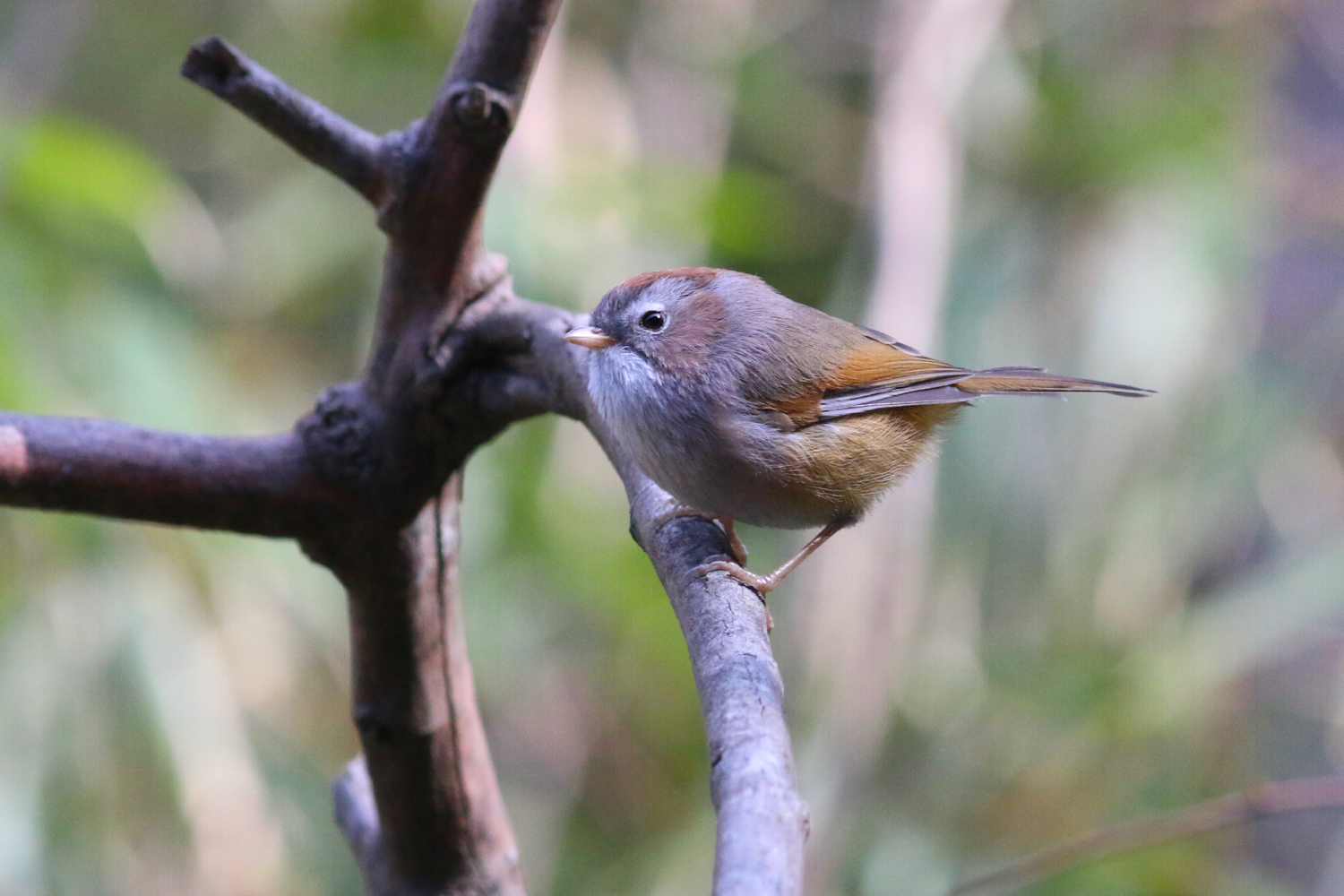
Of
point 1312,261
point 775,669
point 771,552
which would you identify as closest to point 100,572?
point 771,552

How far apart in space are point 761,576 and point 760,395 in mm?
361

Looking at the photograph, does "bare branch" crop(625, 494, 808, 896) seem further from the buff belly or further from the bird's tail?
the bird's tail

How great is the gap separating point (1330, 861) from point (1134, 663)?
6.07 feet

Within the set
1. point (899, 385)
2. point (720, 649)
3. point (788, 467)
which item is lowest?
point (720, 649)

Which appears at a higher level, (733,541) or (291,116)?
(291,116)

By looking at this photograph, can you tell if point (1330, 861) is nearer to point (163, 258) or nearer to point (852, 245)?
point (852, 245)

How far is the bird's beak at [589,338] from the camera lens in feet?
7.04

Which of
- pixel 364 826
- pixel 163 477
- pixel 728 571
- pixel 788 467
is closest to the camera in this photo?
pixel 728 571

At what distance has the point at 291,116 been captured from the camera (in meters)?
1.96

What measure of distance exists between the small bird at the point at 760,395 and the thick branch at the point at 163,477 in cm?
56

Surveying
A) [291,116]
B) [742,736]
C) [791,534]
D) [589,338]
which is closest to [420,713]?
[589,338]

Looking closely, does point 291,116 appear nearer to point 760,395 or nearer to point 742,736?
point 760,395

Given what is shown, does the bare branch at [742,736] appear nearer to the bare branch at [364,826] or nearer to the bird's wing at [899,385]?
the bird's wing at [899,385]

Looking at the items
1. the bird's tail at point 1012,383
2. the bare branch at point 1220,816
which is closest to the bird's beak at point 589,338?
the bird's tail at point 1012,383
